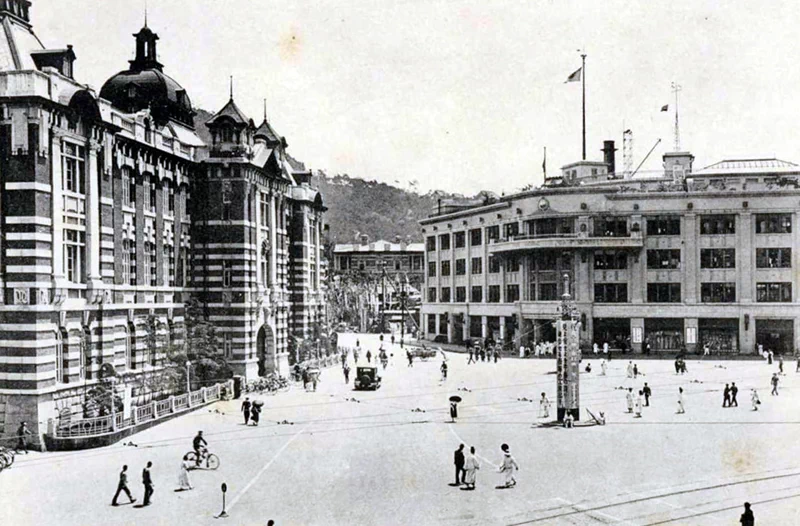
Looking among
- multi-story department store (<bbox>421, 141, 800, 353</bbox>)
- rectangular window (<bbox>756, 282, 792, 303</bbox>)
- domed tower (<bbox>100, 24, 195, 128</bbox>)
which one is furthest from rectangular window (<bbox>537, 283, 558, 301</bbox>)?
domed tower (<bbox>100, 24, 195, 128</bbox>)

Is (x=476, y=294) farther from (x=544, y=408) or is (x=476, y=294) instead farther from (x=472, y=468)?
(x=472, y=468)

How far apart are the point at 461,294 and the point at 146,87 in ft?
156

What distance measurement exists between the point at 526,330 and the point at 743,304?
62.4 feet

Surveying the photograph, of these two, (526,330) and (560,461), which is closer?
(560,461)

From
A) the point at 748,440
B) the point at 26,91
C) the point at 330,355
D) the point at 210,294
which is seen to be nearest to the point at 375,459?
the point at 748,440

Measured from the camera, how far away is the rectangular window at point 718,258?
225 feet

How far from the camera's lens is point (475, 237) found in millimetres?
85688

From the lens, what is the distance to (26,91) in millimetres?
→ 31391

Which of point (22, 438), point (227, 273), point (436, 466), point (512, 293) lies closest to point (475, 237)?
point (512, 293)

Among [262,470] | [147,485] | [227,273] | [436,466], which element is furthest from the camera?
[227,273]

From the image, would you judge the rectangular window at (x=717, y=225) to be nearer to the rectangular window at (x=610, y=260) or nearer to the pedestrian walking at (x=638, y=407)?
the rectangular window at (x=610, y=260)

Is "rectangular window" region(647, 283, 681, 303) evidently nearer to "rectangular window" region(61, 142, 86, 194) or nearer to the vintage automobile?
the vintage automobile

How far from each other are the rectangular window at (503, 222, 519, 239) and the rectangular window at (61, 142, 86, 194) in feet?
156

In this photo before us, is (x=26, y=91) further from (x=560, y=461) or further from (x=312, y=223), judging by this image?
(x=312, y=223)
